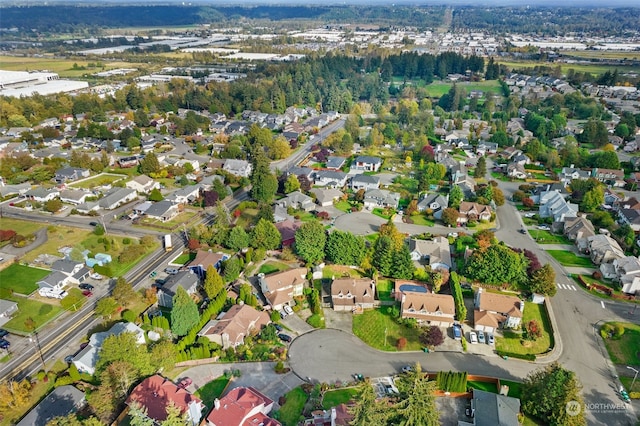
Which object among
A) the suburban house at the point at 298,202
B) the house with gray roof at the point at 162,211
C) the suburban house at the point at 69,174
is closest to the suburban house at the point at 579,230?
the suburban house at the point at 298,202

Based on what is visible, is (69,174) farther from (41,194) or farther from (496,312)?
(496,312)

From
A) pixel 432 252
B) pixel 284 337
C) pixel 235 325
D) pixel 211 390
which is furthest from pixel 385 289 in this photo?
pixel 211 390

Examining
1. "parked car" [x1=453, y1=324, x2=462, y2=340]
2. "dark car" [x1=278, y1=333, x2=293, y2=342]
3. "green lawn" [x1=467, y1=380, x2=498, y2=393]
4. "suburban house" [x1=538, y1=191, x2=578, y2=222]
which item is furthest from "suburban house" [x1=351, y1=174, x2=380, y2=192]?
"green lawn" [x1=467, y1=380, x2=498, y2=393]

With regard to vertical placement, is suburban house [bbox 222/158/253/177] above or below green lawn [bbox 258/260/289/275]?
above

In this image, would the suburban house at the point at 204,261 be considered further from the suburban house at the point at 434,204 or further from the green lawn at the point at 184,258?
the suburban house at the point at 434,204

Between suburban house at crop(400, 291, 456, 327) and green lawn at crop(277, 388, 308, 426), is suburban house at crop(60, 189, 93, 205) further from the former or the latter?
suburban house at crop(400, 291, 456, 327)

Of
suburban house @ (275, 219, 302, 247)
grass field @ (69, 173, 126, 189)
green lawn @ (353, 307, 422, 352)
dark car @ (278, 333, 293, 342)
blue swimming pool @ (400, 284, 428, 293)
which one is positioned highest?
suburban house @ (275, 219, 302, 247)
